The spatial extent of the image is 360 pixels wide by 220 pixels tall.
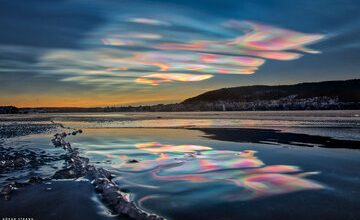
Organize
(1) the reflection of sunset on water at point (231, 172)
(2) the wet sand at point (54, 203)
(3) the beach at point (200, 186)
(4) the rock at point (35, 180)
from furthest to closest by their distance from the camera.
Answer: (4) the rock at point (35, 180) → (1) the reflection of sunset on water at point (231, 172) → (3) the beach at point (200, 186) → (2) the wet sand at point (54, 203)

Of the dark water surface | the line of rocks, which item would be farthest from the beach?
the line of rocks

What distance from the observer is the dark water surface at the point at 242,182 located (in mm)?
6766

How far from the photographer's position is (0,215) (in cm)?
638

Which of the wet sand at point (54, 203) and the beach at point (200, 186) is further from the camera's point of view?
the beach at point (200, 186)

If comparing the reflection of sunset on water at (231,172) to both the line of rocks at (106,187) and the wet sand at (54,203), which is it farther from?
the wet sand at (54,203)

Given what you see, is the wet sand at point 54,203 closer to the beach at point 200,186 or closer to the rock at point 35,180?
the beach at point 200,186

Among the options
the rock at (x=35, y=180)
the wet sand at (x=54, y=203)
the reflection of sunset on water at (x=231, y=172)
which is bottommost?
the reflection of sunset on water at (x=231, y=172)

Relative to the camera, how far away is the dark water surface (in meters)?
6.77

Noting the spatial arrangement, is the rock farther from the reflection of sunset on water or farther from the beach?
the reflection of sunset on water

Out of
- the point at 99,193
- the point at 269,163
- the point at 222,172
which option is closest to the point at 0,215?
the point at 99,193

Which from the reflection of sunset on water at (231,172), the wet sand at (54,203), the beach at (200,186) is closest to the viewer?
the wet sand at (54,203)

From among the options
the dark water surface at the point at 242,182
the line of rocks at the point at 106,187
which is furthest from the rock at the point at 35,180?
the dark water surface at the point at 242,182

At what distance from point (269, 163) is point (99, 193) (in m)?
7.12

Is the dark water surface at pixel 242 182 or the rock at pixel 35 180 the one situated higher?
the rock at pixel 35 180
